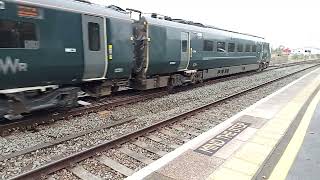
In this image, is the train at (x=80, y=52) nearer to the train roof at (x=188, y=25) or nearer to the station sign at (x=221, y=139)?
the train roof at (x=188, y=25)

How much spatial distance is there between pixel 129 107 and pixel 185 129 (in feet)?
10.6

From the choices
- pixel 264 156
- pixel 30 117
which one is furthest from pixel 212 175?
pixel 30 117

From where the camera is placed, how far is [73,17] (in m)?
9.19

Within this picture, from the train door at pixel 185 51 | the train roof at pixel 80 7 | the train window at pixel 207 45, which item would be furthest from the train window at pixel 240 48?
the train roof at pixel 80 7

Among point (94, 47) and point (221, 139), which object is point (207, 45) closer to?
point (94, 47)

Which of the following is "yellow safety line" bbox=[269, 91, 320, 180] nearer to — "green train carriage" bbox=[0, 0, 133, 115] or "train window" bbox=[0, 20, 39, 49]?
"green train carriage" bbox=[0, 0, 133, 115]

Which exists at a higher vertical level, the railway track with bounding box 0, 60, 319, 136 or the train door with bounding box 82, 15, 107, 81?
the train door with bounding box 82, 15, 107, 81

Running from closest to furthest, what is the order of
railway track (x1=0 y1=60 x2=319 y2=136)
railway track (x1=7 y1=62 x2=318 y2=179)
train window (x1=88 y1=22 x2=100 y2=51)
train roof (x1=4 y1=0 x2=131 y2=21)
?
railway track (x1=7 y1=62 x2=318 y2=179) < railway track (x1=0 y1=60 x2=319 y2=136) < train roof (x1=4 y1=0 x2=131 y2=21) < train window (x1=88 y1=22 x2=100 y2=51)

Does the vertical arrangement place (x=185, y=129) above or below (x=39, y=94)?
below

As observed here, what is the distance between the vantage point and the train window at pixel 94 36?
390 inches

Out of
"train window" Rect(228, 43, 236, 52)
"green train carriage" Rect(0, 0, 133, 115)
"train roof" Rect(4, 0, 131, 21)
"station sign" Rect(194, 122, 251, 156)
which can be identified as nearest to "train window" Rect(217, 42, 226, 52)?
"train window" Rect(228, 43, 236, 52)

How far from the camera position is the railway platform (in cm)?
497

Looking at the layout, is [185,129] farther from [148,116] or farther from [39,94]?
[39,94]

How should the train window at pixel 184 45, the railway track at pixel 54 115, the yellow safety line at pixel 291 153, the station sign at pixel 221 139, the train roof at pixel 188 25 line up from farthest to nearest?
1. the train window at pixel 184 45
2. the train roof at pixel 188 25
3. the railway track at pixel 54 115
4. the station sign at pixel 221 139
5. the yellow safety line at pixel 291 153
